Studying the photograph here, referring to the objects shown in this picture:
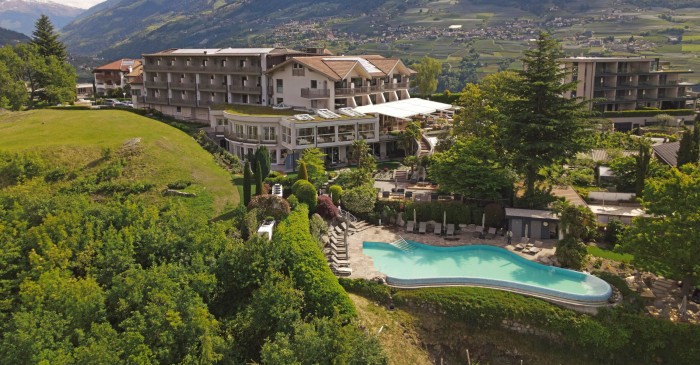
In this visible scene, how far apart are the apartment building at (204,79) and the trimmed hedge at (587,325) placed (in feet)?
152

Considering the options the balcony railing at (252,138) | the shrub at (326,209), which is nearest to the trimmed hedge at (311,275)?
the shrub at (326,209)

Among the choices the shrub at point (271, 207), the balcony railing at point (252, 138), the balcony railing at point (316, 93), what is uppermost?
A: the balcony railing at point (316, 93)

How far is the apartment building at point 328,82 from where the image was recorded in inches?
2349

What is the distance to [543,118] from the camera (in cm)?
3716

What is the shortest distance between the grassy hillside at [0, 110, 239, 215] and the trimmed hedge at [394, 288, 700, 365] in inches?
825

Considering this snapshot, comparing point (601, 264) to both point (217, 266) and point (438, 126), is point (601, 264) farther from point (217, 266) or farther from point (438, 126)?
point (438, 126)

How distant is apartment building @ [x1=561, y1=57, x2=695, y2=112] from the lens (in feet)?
243

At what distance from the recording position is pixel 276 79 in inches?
2564

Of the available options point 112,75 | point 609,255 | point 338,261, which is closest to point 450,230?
point 338,261

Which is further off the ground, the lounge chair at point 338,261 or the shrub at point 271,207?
the shrub at point 271,207

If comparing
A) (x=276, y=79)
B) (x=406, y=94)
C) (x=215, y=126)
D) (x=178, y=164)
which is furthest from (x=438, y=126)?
(x=178, y=164)

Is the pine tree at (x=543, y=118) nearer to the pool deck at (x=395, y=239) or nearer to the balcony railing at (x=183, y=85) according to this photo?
the pool deck at (x=395, y=239)

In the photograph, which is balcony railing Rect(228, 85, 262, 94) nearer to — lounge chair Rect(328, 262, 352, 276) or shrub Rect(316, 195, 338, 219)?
shrub Rect(316, 195, 338, 219)

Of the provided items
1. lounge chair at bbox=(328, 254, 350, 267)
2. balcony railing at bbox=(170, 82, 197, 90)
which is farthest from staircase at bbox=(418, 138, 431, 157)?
balcony railing at bbox=(170, 82, 197, 90)
